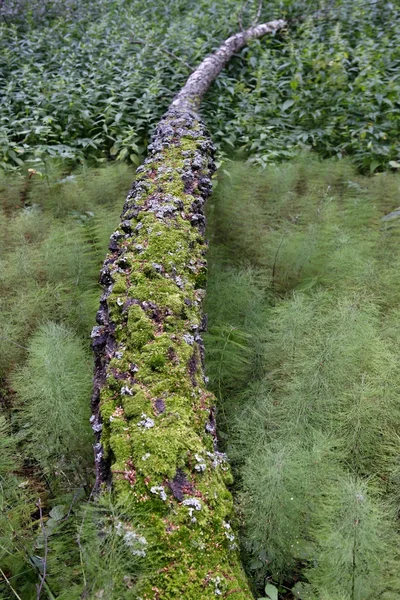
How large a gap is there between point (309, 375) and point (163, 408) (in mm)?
761

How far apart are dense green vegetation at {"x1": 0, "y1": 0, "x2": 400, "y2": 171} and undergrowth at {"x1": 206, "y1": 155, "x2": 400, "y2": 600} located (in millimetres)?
1022

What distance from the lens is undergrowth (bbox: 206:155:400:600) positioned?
5.06 ft

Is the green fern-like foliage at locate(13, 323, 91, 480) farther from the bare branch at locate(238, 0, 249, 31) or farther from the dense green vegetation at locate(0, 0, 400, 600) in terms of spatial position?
the bare branch at locate(238, 0, 249, 31)

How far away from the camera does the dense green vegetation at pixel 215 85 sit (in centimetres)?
492

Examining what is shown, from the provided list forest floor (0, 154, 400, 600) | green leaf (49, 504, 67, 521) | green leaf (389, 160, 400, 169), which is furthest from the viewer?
green leaf (389, 160, 400, 169)

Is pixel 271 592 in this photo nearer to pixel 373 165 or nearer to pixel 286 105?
pixel 373 165

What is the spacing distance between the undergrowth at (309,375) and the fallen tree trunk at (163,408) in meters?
0.26

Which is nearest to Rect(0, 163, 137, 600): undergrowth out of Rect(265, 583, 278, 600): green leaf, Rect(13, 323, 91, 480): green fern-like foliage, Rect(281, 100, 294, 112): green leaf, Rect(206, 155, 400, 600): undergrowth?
Rect(13, 323, 91, 480): green fern-like foliage

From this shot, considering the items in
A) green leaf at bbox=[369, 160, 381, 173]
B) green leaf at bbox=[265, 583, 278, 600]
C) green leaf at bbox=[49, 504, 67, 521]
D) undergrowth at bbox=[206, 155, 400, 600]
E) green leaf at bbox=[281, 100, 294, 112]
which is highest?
green leaf at bbox=[281, 100, 294, 112]

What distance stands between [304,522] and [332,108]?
481 centimetres

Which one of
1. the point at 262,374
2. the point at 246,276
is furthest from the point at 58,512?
the point at 246,276

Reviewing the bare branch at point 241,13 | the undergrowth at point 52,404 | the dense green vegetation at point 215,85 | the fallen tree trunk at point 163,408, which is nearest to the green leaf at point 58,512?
the undergrowth at point 52,404

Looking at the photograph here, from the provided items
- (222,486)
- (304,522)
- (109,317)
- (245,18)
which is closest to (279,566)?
(304,522)

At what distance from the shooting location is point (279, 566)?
160 cm
